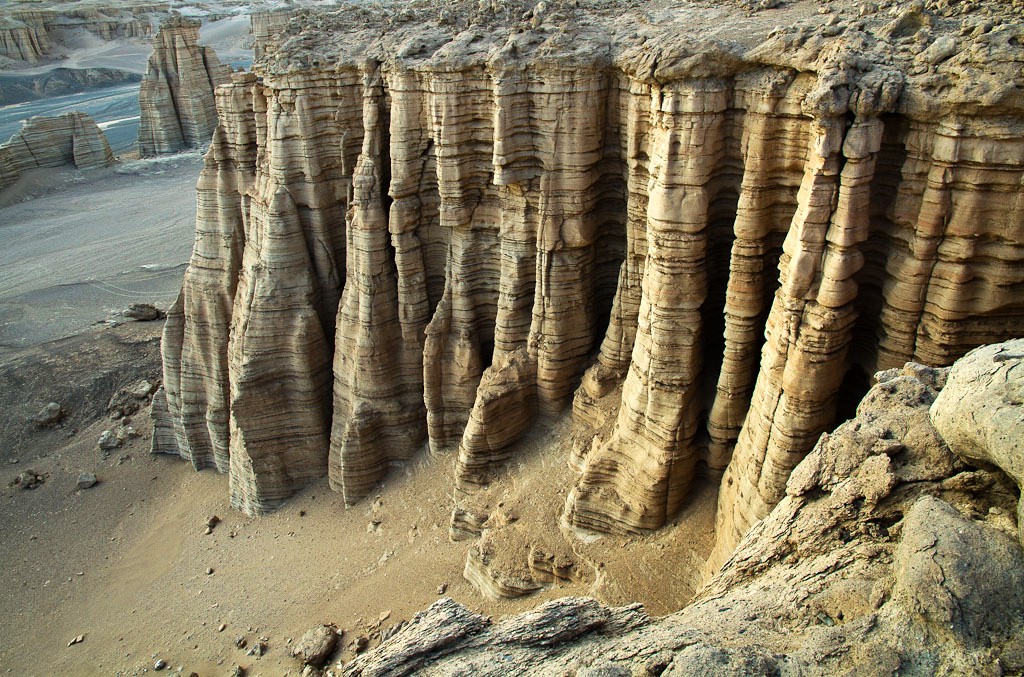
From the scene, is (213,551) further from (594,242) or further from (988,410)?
(988,410)

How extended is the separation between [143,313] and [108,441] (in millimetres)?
10224

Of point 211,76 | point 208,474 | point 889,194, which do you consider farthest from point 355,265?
point 211,76

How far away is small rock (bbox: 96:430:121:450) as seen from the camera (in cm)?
2236

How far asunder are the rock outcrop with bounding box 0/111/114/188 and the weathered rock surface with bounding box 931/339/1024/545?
55669 millimetres

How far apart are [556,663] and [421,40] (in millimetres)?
11280

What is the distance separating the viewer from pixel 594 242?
13.1 m

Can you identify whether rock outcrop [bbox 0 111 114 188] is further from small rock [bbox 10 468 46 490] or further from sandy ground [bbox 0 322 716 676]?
small rock [bbox 10 468 46 490]

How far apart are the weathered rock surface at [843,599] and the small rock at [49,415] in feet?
74.2

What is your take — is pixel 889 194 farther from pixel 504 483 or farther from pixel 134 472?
pixel 134 472

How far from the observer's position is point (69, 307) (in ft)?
110

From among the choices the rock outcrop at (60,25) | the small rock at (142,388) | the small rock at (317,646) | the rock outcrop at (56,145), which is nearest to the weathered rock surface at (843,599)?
the small rock at (317,646)

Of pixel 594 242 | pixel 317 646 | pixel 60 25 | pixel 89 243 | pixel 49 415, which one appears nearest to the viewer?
pixel 317 646

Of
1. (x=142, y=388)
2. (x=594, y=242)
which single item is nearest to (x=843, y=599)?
(x=594, y=242)

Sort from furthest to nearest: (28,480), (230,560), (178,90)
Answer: (178,90) < (28,480) < (230,560)
